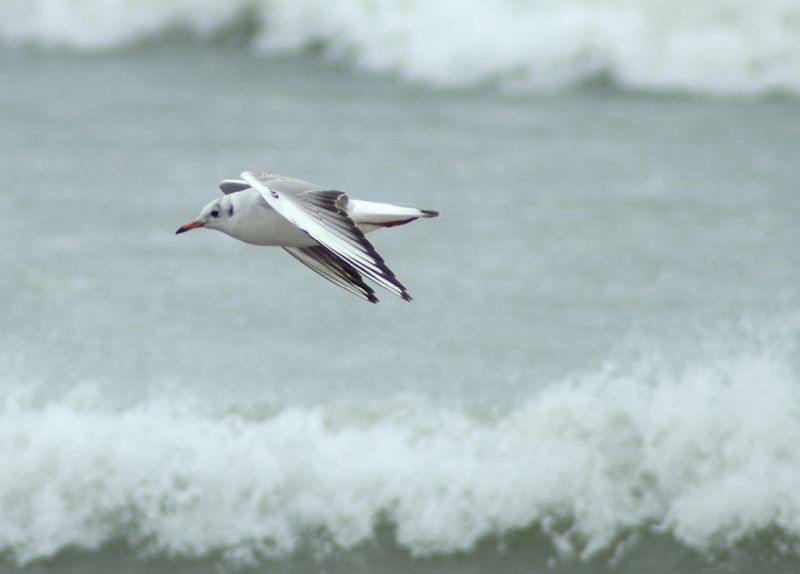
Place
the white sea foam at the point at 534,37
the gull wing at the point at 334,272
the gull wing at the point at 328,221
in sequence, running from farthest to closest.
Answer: the white sea foam at the point at 534,37, the gull wing at the point at 334,272, the gull wing at the point at 328,221

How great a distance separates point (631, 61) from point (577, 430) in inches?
130

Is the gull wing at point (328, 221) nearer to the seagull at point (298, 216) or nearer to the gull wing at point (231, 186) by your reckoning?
the seagull at point (298, 216)

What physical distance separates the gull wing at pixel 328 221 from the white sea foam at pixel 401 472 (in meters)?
1.87

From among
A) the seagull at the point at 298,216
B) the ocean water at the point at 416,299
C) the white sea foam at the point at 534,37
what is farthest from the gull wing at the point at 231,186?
the white sea foam at the point at 534,37

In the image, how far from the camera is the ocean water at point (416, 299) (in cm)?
415

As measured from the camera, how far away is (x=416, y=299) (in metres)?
5.15

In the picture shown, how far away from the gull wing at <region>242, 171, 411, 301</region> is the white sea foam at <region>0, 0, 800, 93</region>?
4.72 metres

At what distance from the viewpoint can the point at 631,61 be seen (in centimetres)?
720

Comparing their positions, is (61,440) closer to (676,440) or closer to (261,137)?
(676,440)

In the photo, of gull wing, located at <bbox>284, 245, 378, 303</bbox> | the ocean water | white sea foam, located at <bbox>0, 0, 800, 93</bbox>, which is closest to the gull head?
gull wing, located at <bbox>284, 245, 378, 303</bbox>

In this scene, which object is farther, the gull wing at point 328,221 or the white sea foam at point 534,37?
the white sea foam at point 534,37

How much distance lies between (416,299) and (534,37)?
2.62 metres

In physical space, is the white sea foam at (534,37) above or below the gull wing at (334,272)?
above

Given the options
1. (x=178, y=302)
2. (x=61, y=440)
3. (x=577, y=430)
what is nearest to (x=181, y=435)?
(x=61, y=440)
